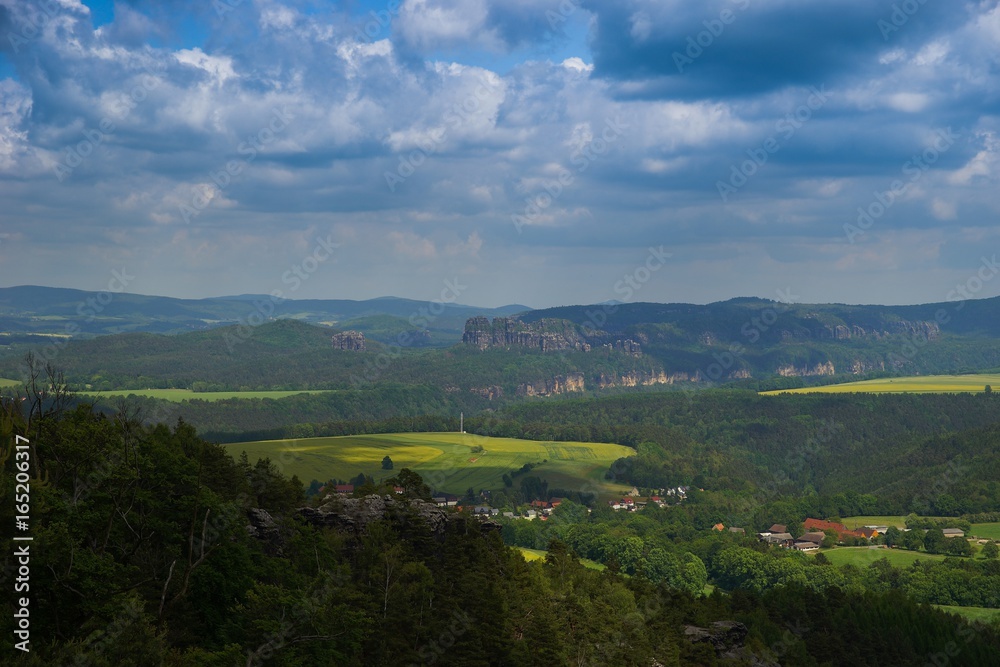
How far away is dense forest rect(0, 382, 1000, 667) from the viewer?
141 feet

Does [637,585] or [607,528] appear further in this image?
[607,528]

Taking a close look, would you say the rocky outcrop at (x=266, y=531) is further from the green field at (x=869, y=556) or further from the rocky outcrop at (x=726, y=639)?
the green field at (x=869, y=556)

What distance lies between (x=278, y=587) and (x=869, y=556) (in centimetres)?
14873

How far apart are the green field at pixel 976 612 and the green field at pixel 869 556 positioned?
25.5m

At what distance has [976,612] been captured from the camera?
138 metres

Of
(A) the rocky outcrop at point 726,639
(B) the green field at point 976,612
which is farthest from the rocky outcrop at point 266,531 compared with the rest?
(B) the green field at point 976,612

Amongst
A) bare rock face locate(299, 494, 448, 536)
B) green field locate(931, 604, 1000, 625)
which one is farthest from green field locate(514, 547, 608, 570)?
bare rock face locate(299, 494, 448, 536)

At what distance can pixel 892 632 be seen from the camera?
108188mm

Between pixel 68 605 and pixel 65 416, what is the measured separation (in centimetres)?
2039

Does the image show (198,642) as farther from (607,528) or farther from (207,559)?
(607,528)

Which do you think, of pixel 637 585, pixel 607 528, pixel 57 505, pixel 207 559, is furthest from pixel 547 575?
pixel 607 528

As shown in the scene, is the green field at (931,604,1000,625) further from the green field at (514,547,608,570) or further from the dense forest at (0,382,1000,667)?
the green field at (514,547,608,570)

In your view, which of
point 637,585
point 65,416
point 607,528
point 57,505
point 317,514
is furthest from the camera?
point 607,528

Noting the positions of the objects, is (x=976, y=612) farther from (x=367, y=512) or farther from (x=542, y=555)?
(x=367, y=512)
